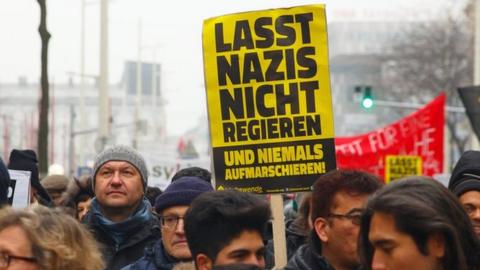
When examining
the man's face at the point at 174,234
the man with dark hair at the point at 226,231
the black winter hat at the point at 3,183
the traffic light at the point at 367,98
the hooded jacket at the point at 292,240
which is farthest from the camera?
the traffic light at the point at 367,98

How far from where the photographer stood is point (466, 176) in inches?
269

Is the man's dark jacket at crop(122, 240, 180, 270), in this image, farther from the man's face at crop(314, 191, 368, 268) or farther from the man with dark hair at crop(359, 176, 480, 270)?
the man with dark hair at crop(359, 176, 480, 270)

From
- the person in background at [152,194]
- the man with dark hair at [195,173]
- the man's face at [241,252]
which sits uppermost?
the man with dark hair at [195,173]

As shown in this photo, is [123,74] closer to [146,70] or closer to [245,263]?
[146,70]

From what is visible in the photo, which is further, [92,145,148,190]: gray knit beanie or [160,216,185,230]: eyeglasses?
[92,145,148,190]: gray knit beanie

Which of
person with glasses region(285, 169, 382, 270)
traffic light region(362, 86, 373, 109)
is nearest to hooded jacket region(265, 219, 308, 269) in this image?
person with glasses region(285, 169, 382, 270)

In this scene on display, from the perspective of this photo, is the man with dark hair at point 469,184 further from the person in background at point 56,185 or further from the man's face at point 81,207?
the person in background at point 56,185

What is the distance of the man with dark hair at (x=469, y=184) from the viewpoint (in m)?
6.74

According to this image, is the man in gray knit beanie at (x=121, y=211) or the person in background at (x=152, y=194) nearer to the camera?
the man in gray knit beanie at (x=121, y=211)

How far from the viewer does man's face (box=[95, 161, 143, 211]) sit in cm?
764

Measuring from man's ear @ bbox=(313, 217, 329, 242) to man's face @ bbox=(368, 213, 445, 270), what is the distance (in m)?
1.18

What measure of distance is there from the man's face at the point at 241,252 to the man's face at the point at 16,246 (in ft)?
2.11

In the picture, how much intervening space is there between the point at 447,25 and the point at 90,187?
52670 mm

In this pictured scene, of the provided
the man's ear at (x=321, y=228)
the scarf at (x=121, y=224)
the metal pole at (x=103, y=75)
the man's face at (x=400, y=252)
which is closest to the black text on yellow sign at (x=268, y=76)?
the scarf at (x=121, y=224)
